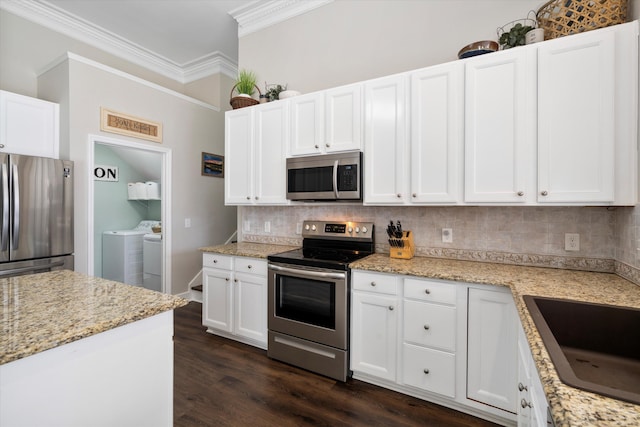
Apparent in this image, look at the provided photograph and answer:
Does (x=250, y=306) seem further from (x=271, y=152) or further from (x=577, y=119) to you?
(x=577, y=119)

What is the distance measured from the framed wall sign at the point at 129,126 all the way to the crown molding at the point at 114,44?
1.28 m

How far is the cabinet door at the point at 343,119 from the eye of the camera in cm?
246

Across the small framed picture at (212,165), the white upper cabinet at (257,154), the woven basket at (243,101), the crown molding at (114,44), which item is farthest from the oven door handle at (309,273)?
the crown molding at (114,44)

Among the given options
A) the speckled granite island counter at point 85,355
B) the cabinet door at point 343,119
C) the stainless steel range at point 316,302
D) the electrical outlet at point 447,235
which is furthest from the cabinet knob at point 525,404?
the cabinet door at point 343,119

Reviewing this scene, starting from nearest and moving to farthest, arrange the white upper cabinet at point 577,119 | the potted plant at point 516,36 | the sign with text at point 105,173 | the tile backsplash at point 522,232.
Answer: the white upper cabinet at point 577,119
the tile backsplash at point 522,232
the potted plant at point 516,36
the sign with text at point 105,173

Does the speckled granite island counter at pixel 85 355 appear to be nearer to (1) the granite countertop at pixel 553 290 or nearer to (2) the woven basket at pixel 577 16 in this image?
(1) the granite countertop at pixel 553 290

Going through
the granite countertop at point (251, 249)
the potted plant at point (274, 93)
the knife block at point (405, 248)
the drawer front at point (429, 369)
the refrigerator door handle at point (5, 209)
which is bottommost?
the drawer front at point (429, 369)

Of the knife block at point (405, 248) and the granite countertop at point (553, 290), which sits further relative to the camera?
the knife block at point (405, 248)

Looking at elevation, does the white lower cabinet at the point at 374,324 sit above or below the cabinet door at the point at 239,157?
below

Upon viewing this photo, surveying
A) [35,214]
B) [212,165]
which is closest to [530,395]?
[35,214]

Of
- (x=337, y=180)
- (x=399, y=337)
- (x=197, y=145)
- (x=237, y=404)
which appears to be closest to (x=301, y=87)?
(x=337, y=180)

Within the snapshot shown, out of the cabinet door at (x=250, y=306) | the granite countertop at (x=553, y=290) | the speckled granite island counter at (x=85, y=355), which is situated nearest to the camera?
the granite countertop at (x=553, y=290)

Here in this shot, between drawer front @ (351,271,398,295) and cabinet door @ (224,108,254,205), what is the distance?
4.75ft

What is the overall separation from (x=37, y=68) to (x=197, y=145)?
184cm
